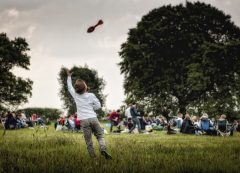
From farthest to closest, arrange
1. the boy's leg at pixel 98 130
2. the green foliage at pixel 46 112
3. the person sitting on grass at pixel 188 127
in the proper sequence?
the green foliage at pixel 46 112 → the person sitting on grass at pixel 188 127 → the boy's leg at pixel 98 130

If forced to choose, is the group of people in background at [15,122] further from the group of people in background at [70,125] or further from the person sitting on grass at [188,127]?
the person sitting on grass at [188,127]

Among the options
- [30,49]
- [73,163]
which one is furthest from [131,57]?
[73,163]

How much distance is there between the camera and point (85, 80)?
78.8 meters

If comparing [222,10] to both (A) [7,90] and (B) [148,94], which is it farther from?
(A) [7,90]

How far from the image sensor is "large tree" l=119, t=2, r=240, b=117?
3591cm

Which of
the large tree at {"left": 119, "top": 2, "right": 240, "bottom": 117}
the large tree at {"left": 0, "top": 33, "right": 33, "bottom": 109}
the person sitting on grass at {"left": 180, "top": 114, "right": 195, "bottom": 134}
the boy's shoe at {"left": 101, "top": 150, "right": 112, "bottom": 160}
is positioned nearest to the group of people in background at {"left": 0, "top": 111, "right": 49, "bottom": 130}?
the person sitting on grass at {"left": 180, "top": 114, "right": 195, "bottom": 134}

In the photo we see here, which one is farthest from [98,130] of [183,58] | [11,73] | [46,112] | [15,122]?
[46,112]

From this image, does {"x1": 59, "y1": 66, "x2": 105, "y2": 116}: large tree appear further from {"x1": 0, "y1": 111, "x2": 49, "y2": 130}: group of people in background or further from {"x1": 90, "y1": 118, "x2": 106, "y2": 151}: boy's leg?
{"x1": 90, "y1": 118, "x2": 106, "y2": 151}: boy's leg

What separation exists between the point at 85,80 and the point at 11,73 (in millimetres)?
31135

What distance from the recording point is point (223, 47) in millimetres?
35625

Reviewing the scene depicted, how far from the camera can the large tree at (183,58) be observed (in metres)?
35.9

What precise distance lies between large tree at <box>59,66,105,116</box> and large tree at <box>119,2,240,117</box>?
3802 cm

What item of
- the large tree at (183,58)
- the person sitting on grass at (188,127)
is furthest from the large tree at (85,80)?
the person sitting on grass at (188,127)

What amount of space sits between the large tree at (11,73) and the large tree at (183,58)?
15165mm
